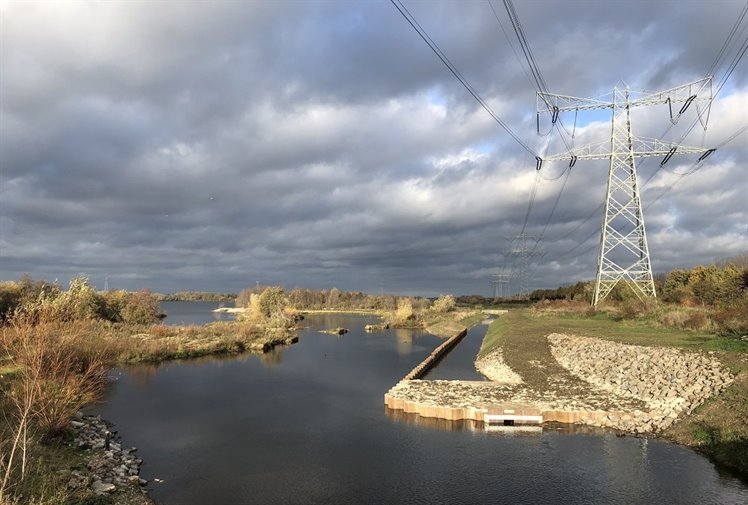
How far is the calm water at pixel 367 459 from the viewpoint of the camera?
13.8 meters

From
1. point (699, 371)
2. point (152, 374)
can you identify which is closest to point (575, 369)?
point (699, 371)

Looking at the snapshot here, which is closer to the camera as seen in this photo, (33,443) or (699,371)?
(33,443)

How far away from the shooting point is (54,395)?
1641cm

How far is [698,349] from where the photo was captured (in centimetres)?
2356

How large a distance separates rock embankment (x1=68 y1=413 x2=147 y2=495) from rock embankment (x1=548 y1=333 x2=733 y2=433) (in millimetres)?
18092

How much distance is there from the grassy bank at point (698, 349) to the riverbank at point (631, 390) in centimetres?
4

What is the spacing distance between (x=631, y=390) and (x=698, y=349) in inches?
179

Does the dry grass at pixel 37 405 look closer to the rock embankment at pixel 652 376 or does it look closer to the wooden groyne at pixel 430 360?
the wooden groyne at pixel 430 360

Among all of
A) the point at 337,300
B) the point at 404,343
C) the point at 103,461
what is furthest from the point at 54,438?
the point at 337,300

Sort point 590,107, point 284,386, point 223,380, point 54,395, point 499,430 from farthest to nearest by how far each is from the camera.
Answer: point 590,107, point 223,380, point 284,386, point 499,430, point 54,395

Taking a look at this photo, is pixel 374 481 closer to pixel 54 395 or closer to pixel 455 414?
pixel 455 414

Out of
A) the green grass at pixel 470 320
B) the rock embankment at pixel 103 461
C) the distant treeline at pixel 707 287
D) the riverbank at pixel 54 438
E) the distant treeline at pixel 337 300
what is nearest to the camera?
the riverbank at pixel 54 438

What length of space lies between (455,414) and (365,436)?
4.30 m

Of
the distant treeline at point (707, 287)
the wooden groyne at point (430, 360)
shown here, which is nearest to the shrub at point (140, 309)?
the wooden groyne at point (430, 360)
